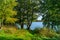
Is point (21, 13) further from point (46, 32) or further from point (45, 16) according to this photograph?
point (46, 32)

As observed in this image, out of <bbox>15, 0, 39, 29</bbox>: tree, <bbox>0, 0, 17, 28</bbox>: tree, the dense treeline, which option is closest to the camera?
<bbox>0, 0, 17, 28</bbox>: tree

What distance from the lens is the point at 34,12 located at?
46781mm

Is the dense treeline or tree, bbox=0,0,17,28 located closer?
tree, bbox=0,0,17,28

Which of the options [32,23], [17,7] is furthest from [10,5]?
[32,23]

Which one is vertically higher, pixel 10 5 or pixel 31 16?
pixel 10 5

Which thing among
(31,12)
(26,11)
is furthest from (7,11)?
(31,12)

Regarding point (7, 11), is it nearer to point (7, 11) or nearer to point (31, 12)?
point (7, 11)

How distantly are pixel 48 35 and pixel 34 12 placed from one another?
31.8 feet

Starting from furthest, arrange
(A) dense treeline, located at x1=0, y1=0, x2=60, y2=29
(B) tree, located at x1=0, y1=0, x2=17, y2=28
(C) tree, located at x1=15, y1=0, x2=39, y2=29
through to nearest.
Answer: (C) tree, located at x1=15, y1=0, x2=39, y2=29, (A) dense treeline, located at x1=0, y1=0, x2=60, y2=29, (B) tree, located at x1=0, y1=0, x2=17, y2=28

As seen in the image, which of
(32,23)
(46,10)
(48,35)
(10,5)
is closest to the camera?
(48,35)

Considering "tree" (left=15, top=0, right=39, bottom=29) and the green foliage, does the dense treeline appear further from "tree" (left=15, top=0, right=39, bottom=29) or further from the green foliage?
the green foliage

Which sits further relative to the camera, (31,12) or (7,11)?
(31,12)

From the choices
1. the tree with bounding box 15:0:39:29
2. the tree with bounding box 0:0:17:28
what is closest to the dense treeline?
the tree with bounding box 15:0:39:29

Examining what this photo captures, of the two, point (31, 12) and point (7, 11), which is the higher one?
point (7, 11)
